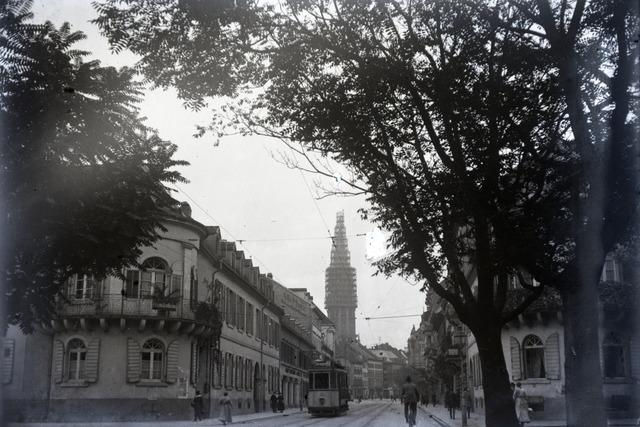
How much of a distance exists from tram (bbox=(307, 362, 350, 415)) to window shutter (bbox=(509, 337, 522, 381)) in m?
11.3

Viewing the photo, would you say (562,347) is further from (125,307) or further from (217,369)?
(125,307)

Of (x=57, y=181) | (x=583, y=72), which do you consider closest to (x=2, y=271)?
(x=57, y=181)

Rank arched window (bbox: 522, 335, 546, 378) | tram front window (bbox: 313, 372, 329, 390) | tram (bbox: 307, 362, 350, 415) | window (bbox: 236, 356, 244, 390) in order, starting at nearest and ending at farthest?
arched window (bbox: 522, 335, 546, 378), tram (bbox: 307, 362, 350, 415), tram front window (bbox: 313, 372, 329, 390), window (bbox: 236, 356, 244, 390)

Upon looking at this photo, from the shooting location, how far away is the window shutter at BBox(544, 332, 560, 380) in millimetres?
31062

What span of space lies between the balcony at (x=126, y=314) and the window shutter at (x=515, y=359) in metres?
15.1

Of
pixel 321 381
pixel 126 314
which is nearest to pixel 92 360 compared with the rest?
pixel 126 314

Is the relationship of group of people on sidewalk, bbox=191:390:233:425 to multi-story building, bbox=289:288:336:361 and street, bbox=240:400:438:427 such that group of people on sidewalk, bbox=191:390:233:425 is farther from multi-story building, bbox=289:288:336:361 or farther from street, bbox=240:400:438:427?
multi-story building, bbox=289:288:336:361

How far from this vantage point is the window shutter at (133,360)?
30.3 m

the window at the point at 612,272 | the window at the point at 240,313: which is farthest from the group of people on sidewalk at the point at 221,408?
the window at the point at 612,272

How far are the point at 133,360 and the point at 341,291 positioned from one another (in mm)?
163789

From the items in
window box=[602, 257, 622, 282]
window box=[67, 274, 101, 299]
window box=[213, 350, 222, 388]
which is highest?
window box=[602, 257, 622, 282]

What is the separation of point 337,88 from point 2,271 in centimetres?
630

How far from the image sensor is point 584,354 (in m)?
10.3

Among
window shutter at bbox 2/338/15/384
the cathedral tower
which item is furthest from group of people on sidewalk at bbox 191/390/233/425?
the cathedral tower
